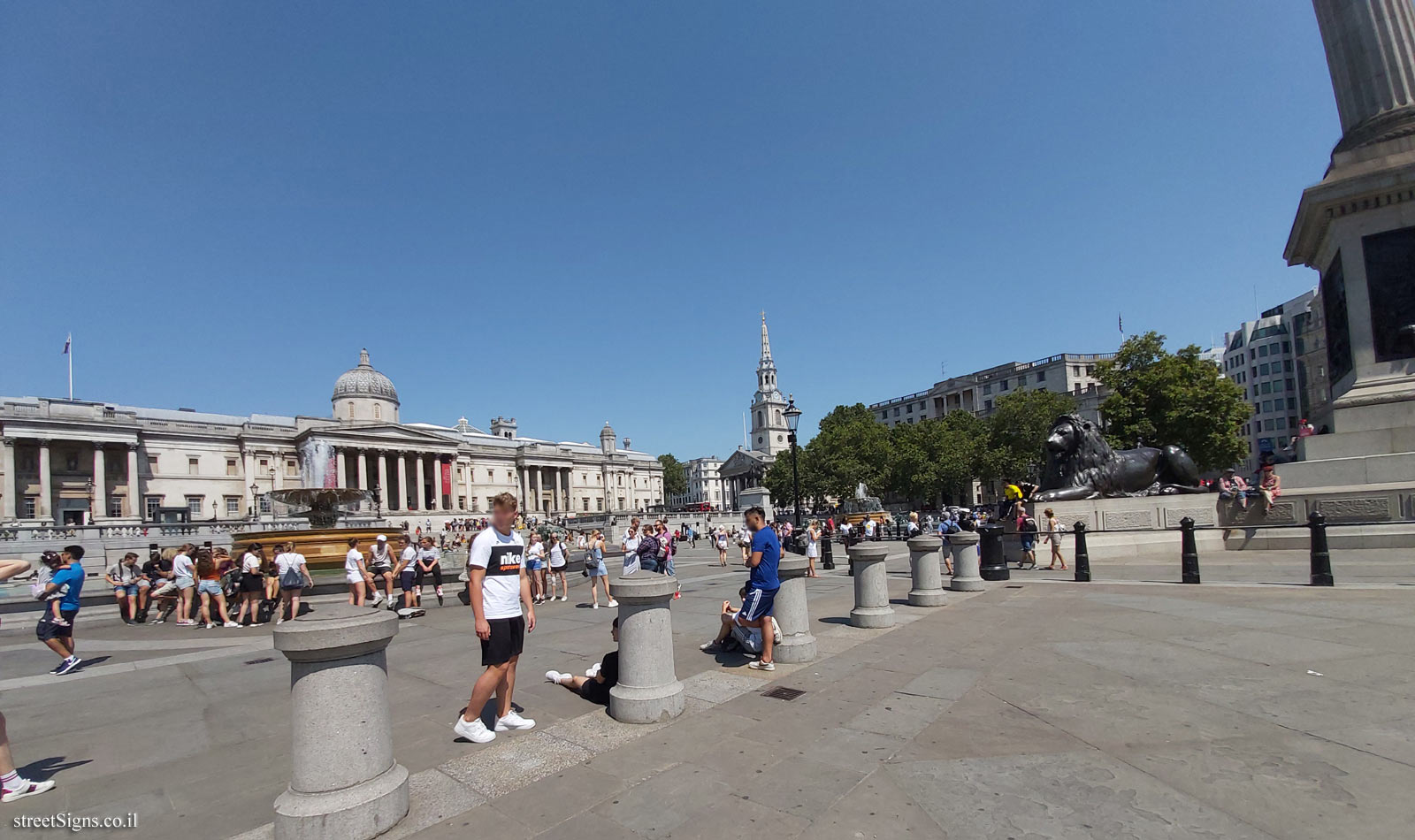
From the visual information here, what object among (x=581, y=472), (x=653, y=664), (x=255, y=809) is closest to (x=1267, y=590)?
→ (x=653, y=664)

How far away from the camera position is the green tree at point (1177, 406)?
3659cm

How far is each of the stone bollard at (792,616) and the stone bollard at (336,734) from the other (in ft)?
14.7

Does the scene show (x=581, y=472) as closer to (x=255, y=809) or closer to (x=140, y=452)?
(x=140, y=452)

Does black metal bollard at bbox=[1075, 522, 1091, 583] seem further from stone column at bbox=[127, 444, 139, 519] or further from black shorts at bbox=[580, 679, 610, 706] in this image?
stone column at bbox=[127, 444, 139, 519]

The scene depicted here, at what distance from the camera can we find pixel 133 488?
58344mm

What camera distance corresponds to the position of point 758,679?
21.7ft

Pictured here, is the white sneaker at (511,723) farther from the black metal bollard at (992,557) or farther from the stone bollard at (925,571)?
the black metal bollard at (992,557)

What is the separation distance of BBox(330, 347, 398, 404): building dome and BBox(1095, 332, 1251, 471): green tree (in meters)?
73.7

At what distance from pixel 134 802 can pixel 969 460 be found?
66685mm

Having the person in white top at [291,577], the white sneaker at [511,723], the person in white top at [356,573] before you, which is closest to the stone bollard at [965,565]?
the white sneaker at [511,723]

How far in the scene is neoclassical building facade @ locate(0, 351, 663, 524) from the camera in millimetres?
52656

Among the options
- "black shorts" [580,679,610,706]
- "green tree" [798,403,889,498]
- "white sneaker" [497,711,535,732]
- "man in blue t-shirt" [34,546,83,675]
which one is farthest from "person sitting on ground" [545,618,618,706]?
"green tree" [798,403,889,498]

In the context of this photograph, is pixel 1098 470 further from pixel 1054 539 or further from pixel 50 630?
pixel 50 630

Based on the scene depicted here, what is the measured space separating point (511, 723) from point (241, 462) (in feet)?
255
